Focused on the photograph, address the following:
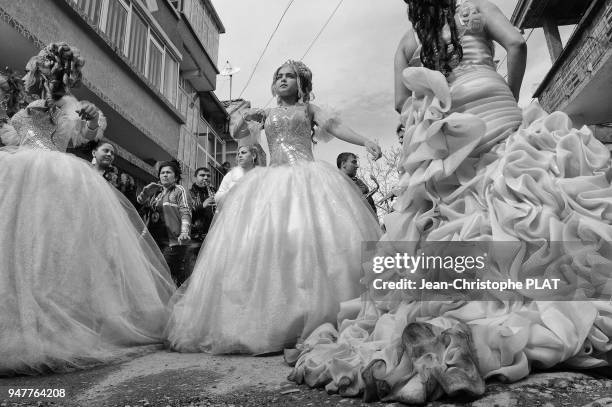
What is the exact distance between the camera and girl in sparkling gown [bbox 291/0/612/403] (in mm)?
1284

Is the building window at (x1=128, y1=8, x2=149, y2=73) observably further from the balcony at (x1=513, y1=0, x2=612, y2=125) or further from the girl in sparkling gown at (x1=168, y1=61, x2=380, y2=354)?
the balcony at (x1=513, y1=0, x2=612, y2=125)

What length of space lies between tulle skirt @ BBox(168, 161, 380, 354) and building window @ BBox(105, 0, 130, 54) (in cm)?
788

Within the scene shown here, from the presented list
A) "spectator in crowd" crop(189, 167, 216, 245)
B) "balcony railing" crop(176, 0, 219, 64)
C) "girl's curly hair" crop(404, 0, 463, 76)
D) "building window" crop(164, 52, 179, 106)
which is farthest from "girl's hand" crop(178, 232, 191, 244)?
"balcony railing" crop(176, 0, 219, 64)

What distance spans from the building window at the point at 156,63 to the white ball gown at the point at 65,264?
8.78 m

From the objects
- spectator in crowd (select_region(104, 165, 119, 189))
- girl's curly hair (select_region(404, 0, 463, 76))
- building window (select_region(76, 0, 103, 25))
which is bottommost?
spectator in crowd (select_region(104, 165, 119, 189))

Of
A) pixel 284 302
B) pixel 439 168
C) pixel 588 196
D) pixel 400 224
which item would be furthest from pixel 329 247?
pixel 588 196

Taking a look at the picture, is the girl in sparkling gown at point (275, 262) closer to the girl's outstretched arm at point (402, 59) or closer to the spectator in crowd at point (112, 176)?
the girl's outstretched arm at point (402, 59)

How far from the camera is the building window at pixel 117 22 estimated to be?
873cm

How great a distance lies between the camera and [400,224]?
6.57 ft

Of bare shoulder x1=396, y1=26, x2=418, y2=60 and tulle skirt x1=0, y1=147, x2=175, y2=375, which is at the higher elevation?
bare shoulder x1=396, y1=26, x2=418, y2=60

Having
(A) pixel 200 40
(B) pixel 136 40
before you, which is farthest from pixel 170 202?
(A) pixel 200 40

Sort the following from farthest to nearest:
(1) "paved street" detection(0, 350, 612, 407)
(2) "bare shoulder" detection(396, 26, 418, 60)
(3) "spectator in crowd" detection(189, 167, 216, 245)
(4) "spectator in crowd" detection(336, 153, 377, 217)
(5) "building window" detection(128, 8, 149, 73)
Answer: (5) "building window" detection(128, 8, 149, 73)
(3) "spectator in crowd" detection(189, 167, 216, 245)
(4) "spectator in crowd" detection(336, 153, 377, 217)
(2) "bare shoulder" detection(396, 26, 418, 60)
(1) "paved street" detection(0, 350, 612, 407)

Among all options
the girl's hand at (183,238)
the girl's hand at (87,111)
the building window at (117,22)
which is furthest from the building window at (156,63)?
the girl's hand at (87,111)

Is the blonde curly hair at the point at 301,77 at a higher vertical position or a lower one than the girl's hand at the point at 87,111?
higher
